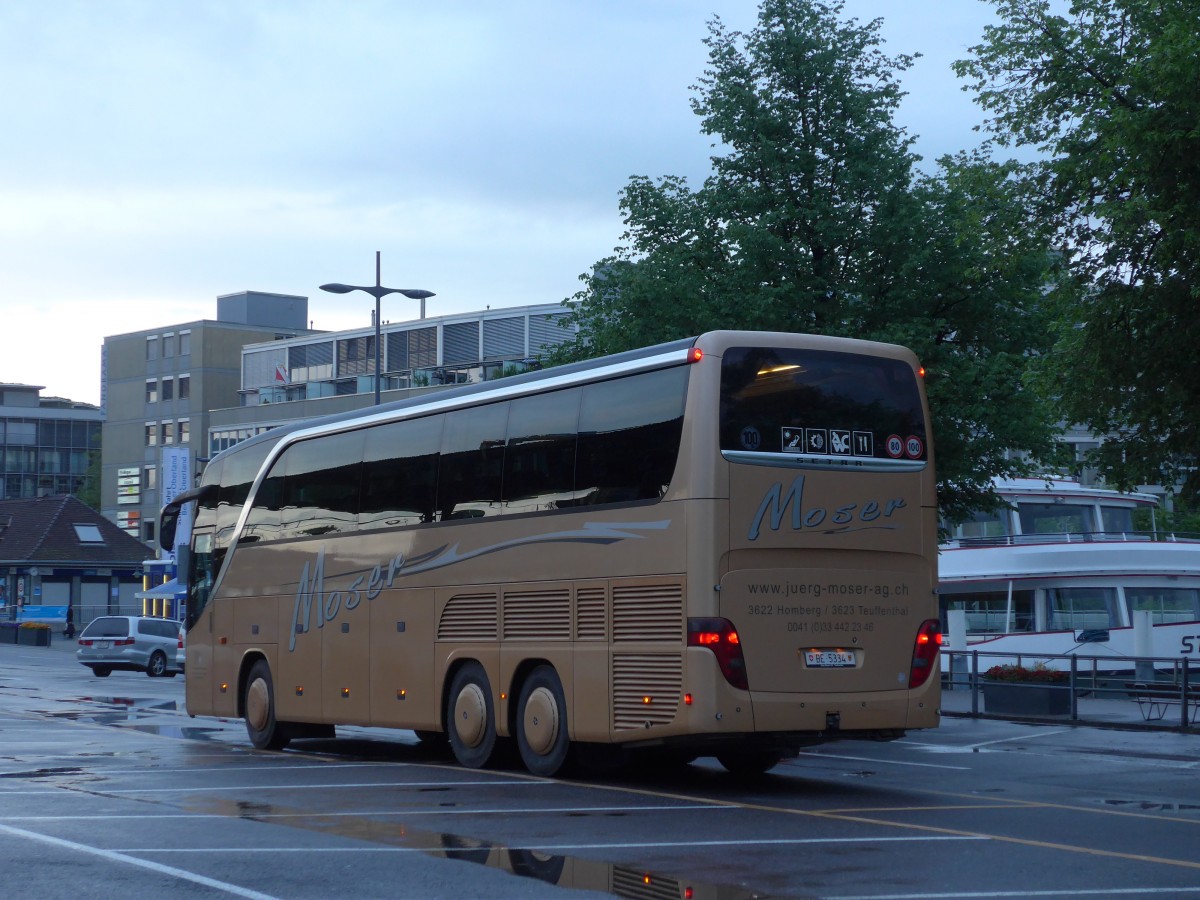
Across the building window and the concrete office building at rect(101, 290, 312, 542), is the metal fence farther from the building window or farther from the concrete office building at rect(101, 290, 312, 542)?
the concrete office building at rect(101, 290, 312, 542)

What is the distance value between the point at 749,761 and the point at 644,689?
2.73 meters

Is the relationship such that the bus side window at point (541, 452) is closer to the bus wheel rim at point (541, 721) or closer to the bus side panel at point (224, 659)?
the bus wheel rim at point (541, 721)

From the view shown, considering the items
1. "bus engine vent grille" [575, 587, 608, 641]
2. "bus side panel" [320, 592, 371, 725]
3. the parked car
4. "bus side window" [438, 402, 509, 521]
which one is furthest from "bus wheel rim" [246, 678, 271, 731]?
the parked car

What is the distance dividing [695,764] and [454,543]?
373cm

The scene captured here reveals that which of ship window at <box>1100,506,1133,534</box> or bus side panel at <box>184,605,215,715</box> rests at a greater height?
ship window at <box>1100,506,1133,534</box>

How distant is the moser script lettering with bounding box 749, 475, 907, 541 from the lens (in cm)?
1491

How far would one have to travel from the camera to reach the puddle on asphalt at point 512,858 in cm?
928

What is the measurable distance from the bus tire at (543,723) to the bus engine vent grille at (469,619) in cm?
81

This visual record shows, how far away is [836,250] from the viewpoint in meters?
26.7

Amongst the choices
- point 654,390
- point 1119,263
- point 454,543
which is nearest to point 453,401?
point 454,543

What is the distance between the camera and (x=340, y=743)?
2341cm

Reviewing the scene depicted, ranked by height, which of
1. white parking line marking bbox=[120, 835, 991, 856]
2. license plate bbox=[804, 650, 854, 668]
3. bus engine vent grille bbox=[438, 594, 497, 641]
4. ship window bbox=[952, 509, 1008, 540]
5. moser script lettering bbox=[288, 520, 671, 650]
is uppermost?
ship window bbox=[952, 509, 1008, 540]

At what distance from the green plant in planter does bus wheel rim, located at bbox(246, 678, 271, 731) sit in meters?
12.5

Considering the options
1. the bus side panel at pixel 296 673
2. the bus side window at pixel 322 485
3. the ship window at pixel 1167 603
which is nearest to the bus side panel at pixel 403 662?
the bus side window at pixel 322 485
